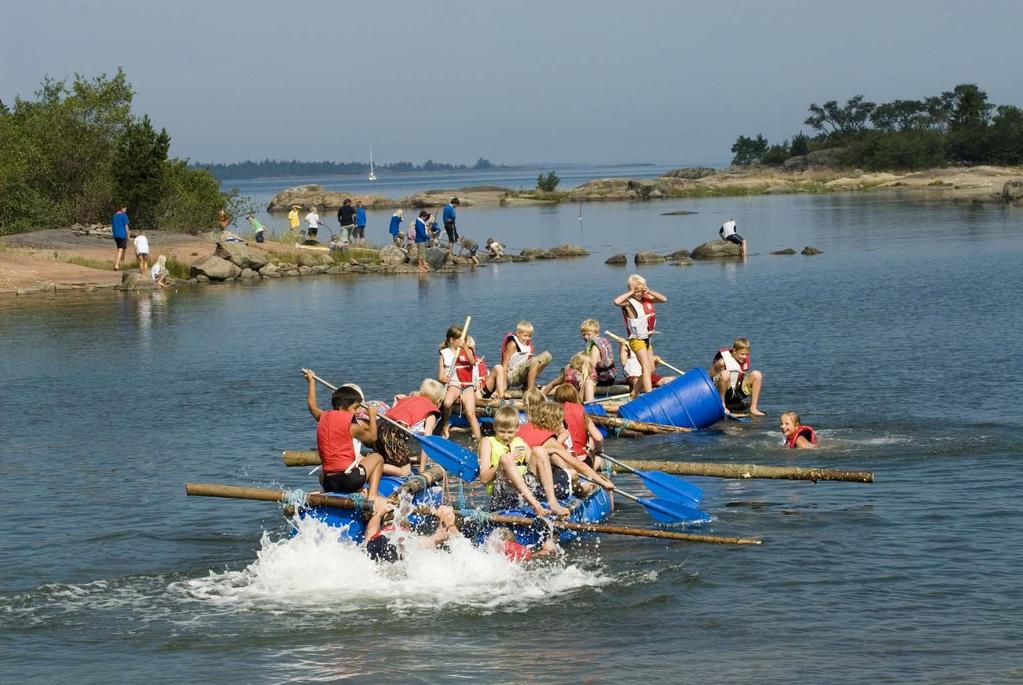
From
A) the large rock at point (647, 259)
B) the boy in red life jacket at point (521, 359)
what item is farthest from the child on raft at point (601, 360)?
the large rock at point (647, 259)

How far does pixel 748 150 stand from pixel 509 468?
5981 inches

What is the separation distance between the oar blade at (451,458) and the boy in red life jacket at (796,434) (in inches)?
194

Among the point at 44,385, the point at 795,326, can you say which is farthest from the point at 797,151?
the point at 44,385

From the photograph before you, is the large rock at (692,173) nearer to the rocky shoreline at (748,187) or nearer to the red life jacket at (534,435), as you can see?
the rocky shoreline at (748,187)

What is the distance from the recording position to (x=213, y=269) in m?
46.3

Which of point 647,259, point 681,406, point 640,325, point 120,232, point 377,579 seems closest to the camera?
point 377,579

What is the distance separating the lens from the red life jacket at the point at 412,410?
1684cm

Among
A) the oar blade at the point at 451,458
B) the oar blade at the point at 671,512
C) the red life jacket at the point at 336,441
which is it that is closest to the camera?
the red life jacket at the point at 336,441

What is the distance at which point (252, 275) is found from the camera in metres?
47.6

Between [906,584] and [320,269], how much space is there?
3819 cm

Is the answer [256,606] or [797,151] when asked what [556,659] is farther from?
[797,151]

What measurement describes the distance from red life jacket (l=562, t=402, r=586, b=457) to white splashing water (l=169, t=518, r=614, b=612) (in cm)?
190

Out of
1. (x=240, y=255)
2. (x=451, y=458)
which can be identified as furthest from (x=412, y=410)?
(x=240, y=255)

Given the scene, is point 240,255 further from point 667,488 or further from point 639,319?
point 667,488
